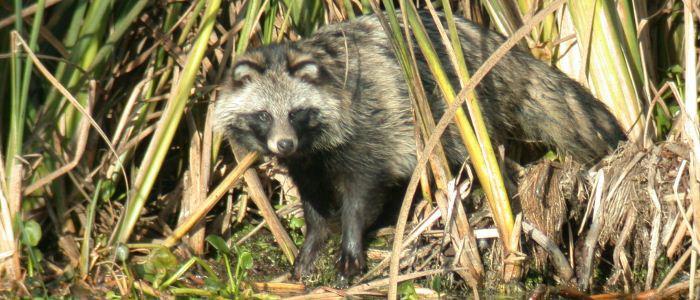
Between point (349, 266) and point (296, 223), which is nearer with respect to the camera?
point (349, 266)

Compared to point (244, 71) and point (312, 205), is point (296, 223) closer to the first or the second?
point (312, 205)

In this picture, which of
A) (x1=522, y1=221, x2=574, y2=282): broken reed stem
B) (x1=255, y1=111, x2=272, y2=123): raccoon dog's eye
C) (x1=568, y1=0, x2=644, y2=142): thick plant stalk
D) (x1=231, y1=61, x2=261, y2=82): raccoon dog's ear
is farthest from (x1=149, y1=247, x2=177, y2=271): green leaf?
(x1=568, y1=0, x2=644, y2=142): thick plant stalk

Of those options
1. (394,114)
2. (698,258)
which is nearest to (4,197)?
(394,114)

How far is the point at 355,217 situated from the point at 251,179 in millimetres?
654

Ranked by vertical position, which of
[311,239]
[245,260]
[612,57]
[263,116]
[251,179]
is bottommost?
[245,260]

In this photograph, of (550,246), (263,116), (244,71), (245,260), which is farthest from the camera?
(263,116)

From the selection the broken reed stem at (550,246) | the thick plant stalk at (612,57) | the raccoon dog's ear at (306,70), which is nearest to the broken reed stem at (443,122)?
the broken reed stem at (550,246)

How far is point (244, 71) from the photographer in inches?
217

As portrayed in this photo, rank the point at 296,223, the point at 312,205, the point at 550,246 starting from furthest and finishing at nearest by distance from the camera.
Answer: the point at 296,223 → the point at 312,205 → the point at 550,246

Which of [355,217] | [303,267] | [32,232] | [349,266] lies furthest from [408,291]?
[32,232]

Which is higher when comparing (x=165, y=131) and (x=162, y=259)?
(x=165, y=131)

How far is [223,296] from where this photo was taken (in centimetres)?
510

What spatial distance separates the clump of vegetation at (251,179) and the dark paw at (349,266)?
95 millimetres

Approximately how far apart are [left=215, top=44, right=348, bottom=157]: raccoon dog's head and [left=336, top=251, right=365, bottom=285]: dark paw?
0.61m
